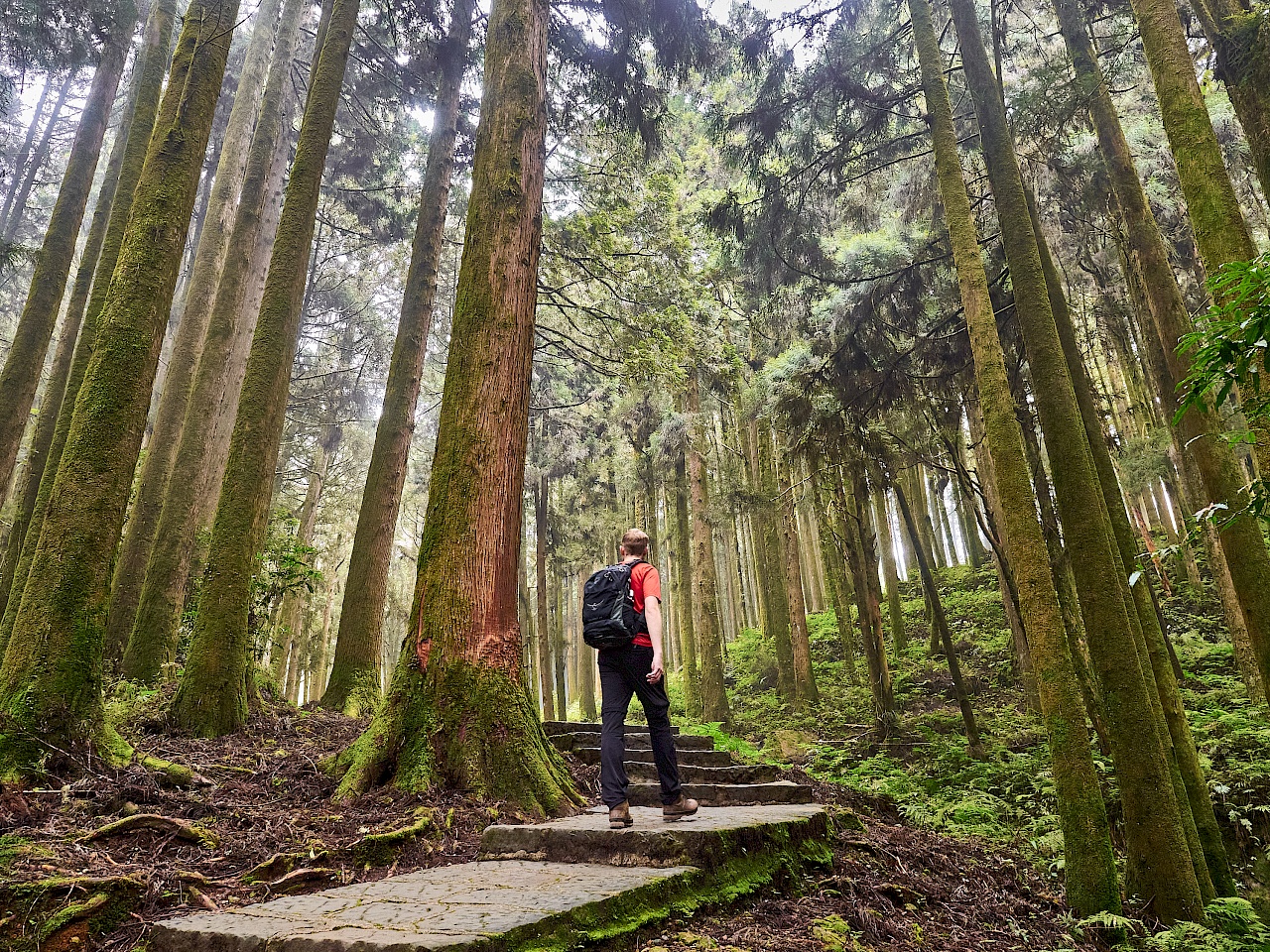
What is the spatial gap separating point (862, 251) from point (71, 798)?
11.6m

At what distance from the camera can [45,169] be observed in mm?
20250

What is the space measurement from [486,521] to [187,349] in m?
7.40

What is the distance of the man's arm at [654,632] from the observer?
4.43 metres

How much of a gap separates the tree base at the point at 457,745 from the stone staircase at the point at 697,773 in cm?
110

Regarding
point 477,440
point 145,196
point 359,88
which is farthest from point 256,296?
point 477,440

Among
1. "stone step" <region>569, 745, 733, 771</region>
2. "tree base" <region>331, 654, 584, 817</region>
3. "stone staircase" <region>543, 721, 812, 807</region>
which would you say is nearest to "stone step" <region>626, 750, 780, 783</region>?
"stone staircase" <region>543, 721, 812, 807</region>

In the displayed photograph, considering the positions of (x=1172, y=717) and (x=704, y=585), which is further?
(x=704, y=585)

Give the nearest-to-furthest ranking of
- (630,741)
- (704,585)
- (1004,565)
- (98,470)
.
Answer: (98,470) < (630,741) < (1004,565) < (704,585)

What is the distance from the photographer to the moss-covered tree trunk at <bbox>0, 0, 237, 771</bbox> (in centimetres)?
398

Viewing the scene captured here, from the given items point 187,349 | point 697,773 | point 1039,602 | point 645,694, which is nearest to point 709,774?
point 697,773

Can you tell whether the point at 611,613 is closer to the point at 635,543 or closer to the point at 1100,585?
the point at 635,543

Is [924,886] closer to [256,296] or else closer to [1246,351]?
[1246,351]

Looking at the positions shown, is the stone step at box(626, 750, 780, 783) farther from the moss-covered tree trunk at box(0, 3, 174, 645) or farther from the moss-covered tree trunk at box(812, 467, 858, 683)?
the moss-covered tree trunk at box(812, 467, 858, 683)

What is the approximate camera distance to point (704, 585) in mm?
13953
